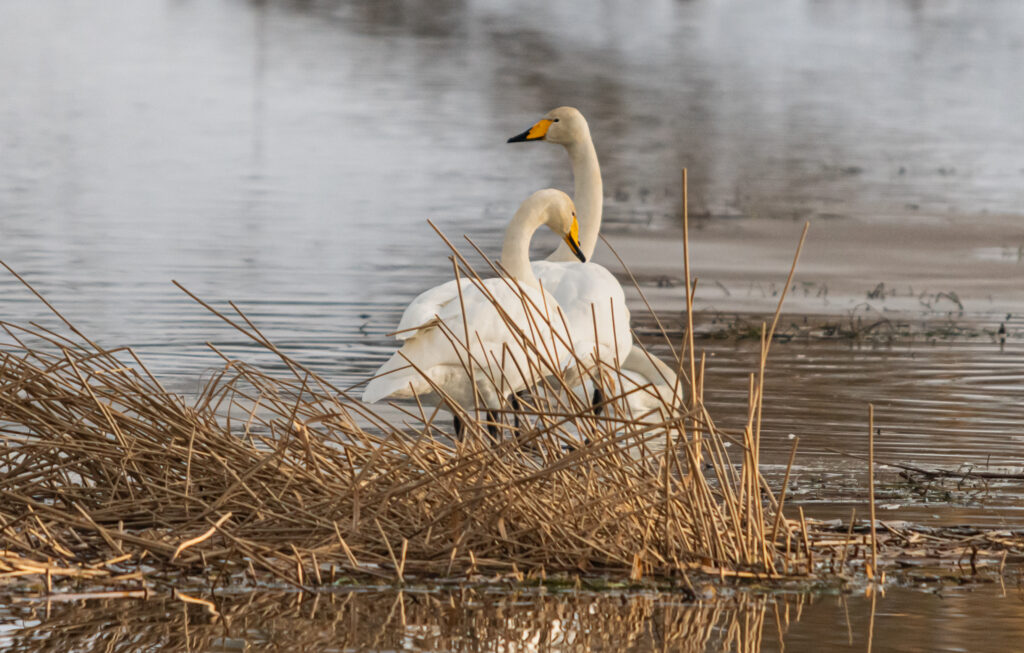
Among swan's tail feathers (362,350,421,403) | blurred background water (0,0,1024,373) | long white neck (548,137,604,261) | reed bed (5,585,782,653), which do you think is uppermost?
long white neck (548,137,604,261)

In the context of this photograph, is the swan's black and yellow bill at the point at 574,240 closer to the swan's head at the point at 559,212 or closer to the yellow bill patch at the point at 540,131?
the swan's head at the point at 559,212

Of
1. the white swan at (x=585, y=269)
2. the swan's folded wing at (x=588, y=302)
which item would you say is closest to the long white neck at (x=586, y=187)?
the white swan at (x=585, y=269)

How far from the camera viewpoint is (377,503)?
5.85m

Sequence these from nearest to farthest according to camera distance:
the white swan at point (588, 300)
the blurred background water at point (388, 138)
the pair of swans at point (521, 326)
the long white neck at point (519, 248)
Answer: the pair of swans at point (521, 326) < the white swan at point (588, 300) < the long white neck at point (519, 248) < the blurred background water at point (388, 138)

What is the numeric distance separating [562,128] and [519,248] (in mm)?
2880

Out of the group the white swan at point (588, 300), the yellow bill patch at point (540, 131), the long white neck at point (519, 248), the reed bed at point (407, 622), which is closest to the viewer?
the reed bed at point (407, 622)

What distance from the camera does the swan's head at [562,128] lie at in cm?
1141

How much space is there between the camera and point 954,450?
320 inches

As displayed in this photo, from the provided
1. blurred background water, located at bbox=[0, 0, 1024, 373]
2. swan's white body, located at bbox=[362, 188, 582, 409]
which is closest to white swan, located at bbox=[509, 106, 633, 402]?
swan's white body, located at bbox=[362, 188, 582, 409]

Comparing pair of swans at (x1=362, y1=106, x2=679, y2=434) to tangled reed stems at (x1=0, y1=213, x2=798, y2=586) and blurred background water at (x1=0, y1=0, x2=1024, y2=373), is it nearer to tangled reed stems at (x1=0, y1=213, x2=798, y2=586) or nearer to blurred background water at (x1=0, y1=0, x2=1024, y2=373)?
tangled reed stems at (x1=0, y1=213, x2=798, y2=586)

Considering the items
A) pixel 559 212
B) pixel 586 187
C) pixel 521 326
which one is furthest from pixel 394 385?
pixel 586 187

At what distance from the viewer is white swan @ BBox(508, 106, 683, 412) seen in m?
8.69

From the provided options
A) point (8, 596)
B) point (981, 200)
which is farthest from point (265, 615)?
point (981, 200)

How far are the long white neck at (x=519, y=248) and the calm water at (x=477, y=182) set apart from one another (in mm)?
1146
